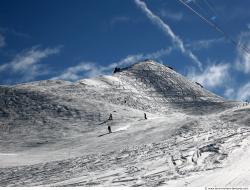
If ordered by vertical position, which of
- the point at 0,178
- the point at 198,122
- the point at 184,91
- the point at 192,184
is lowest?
the point at 192,184

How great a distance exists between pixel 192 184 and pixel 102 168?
351 inches

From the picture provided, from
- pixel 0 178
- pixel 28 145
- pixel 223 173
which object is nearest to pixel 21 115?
pixel 28 145

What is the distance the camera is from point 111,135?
4303 centimetres

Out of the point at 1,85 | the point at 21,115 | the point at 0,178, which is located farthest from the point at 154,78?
the point at 0,178

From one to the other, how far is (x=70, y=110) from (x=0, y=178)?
110 ft

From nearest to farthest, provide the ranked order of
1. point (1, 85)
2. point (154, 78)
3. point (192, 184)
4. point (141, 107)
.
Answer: point (192, 184), point (141, 107), point (1, 85), point (154, 78)

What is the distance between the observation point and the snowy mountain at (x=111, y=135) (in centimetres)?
2342

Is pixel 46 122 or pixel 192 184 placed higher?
pixel 46 122

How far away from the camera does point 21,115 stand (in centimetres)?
5966

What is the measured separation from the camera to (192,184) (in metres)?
18.4

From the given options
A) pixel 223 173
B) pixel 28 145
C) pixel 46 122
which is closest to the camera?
pixel 223 173

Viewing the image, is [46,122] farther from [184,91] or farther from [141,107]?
[184,91]

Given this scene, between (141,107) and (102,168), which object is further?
(141,107)

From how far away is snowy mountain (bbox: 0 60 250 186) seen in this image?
23.4 meters
